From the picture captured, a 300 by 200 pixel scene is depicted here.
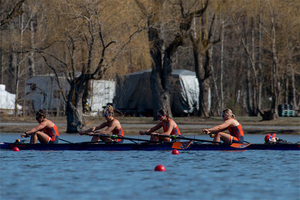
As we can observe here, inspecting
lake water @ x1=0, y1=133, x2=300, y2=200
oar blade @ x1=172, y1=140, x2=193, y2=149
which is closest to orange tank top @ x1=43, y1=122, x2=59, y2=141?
lake water @ x1=0, y1=133, x2=300, y2=200

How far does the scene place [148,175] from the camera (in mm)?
13219

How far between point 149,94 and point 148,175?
3055 cm

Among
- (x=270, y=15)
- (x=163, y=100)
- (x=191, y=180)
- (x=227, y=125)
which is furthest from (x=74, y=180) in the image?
(x=270, y=15)

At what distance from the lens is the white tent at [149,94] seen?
42250 millimetres

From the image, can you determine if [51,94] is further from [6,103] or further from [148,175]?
[148,175]

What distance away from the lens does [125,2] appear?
27.4 m

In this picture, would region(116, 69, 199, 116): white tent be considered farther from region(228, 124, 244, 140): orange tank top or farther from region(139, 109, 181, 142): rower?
region(228, 124, 244, 140): orange tank top

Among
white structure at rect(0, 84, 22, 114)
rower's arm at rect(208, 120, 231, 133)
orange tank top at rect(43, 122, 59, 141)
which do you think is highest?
white structure at rect(0, 84, 22, 114)

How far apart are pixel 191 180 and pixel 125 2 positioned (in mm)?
16496

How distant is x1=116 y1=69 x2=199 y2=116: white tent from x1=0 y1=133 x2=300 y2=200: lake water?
23.0 m

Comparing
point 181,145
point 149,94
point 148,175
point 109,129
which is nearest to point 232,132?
point 181,145

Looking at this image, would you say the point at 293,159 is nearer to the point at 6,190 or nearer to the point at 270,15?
the point at 6,190

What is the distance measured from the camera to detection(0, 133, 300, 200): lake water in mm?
10609

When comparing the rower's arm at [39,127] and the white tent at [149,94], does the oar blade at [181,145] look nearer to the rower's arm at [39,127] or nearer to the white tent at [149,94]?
the rower's arm at [39,127]
